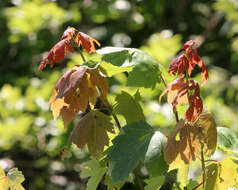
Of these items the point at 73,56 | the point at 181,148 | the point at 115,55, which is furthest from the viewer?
the point at 73,56

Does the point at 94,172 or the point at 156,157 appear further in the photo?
the point at 94,172

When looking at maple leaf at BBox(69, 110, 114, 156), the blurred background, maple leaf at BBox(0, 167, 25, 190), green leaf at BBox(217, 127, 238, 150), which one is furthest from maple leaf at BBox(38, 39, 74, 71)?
the blurred background

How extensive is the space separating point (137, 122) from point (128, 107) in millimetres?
104

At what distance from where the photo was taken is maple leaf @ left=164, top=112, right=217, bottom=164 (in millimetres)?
785

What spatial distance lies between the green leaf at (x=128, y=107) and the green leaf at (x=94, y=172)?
0.12 m

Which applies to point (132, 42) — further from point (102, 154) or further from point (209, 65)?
point (102, 154)

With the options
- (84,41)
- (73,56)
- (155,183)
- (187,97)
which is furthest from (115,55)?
(73,56)

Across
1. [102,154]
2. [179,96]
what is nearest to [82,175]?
[102,154]

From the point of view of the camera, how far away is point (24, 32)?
294 cm

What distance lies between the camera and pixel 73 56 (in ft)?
9.57

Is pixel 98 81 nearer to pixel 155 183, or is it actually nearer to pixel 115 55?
pixel 115 55

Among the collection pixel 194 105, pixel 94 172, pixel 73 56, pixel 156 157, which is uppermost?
pixel 194 105

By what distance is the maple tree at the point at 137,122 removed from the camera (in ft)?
2.60

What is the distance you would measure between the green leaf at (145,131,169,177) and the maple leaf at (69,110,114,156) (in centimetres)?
9
